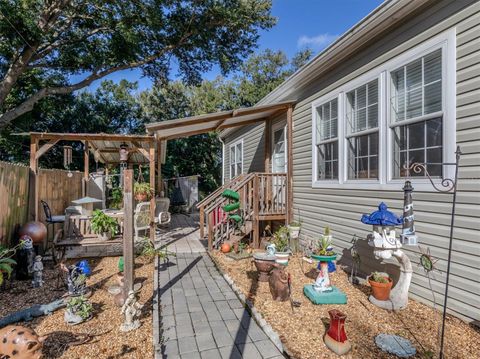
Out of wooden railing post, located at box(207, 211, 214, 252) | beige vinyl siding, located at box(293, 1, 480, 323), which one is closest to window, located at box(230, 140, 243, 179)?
wooden railing post, located at box(207, 211, 214, 252)

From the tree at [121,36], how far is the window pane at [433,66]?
7971 millimetres

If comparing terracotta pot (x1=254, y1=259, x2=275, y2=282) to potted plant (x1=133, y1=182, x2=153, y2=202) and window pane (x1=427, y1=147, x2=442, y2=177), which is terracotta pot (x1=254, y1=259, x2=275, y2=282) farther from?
potted plant (x1=133, y1=182, x2=153, y2=202)

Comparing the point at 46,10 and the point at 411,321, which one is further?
the point at 46,10

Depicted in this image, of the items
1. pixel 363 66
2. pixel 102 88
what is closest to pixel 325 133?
pixel 363 66

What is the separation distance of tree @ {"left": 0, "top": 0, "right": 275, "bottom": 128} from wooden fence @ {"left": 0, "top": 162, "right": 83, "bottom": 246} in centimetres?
508

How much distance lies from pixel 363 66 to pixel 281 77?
20.1m

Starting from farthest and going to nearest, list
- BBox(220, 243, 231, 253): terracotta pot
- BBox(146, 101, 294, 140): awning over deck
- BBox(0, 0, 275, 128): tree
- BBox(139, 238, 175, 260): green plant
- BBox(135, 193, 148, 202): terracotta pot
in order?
BBox(0, 0, 275, 128): tree < BBox(135, 193, 148, 202): terracotta pot < BBox(220, 243, 231, 253): terracotta pot < BBox(146, 101, 294, 140): awning over deck < BBox(139, 238, 175, 260): green plant

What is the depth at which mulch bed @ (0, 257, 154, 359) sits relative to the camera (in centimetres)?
245

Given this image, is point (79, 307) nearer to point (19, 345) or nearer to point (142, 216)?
point (19, 345)

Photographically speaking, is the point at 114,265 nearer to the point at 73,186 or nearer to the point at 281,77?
the point at 73,186

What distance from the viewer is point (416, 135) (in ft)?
11.5

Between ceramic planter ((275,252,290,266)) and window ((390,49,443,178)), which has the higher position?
window ((390,49,443,178))

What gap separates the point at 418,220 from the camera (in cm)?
341

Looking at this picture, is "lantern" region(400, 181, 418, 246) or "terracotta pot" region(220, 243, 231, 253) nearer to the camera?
"lantern" region(400, 181, 418, 246)
